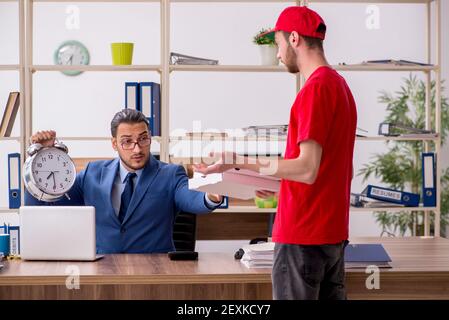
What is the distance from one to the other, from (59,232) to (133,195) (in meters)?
0.53

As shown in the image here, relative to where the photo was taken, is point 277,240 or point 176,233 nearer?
point 277,240

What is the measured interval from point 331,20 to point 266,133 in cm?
266

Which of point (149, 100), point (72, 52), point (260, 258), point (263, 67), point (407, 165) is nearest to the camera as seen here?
point (260, 258)

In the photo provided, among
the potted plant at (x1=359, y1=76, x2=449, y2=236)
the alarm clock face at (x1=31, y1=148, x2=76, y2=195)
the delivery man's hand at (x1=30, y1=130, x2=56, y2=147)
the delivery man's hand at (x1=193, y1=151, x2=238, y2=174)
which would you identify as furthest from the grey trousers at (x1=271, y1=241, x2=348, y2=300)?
the potted plant at (x1=359, y1=76, x2=449, y2=236)

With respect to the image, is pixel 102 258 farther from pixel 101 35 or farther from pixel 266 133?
pixel 101 35

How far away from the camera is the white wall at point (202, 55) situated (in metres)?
7.08

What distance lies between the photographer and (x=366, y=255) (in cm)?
283

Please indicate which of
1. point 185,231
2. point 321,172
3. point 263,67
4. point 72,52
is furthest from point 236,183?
point 72,52

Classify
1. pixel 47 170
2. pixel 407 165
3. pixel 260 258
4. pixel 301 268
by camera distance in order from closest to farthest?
pixel 301 268 < pixel 260 258 < pixel 47 170 < pixel 407 165

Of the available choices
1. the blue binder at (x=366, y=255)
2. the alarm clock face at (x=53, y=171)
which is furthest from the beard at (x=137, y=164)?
the blue binder at (x=366, y=255)

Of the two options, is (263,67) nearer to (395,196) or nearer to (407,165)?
(395,196)

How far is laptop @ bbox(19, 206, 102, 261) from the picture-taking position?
2938 mm

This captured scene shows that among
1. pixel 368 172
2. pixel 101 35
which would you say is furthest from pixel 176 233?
pixel 101 35
